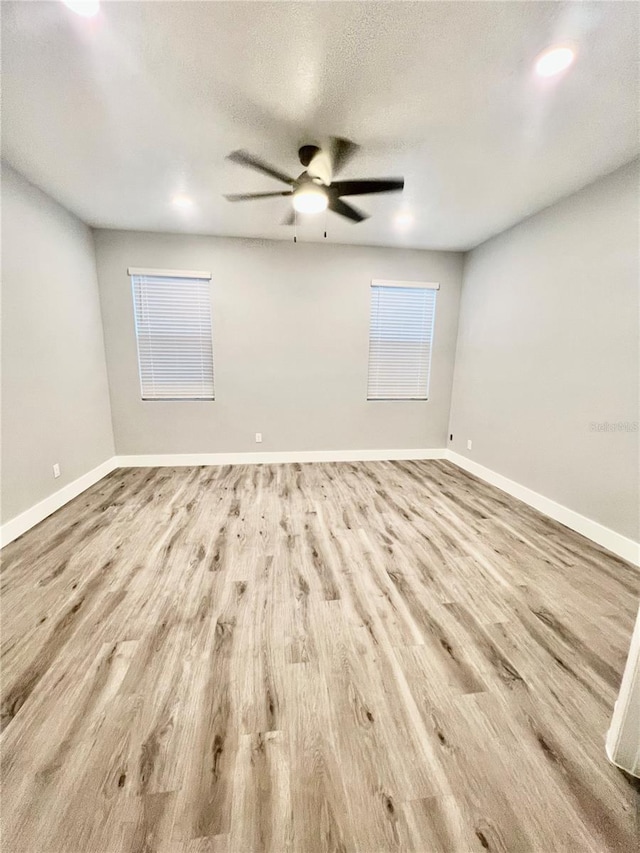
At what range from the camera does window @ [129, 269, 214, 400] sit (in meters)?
3.53

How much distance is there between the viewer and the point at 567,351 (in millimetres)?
2586

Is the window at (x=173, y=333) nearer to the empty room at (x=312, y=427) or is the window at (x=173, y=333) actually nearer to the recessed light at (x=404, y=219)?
the empty room at (x=312, y=427)

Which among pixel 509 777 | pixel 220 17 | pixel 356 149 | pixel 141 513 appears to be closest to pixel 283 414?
pixel 141 513

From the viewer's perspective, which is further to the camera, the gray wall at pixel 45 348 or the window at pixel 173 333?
the window at pixel 173 333

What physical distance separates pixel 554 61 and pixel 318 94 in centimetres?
111

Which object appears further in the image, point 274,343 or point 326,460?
point 326,460

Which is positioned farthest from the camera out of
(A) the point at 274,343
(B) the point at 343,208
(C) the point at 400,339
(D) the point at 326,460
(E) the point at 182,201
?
(D) the point at 326,460

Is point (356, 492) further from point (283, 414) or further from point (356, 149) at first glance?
point (356, 149)

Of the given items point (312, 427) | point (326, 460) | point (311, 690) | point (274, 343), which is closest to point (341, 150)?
point (274, 343)

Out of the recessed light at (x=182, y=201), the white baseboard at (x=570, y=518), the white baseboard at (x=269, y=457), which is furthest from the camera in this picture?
the white baseboard at (x=269, y=457)

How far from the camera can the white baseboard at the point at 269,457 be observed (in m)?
3.86

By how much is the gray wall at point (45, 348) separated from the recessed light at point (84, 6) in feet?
5.36

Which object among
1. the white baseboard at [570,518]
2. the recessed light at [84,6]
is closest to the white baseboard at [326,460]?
the white baseboard at [570,518]

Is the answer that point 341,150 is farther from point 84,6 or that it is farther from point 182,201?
point 182,201
